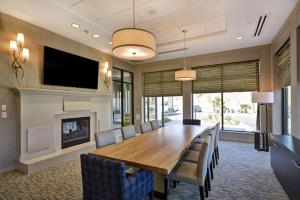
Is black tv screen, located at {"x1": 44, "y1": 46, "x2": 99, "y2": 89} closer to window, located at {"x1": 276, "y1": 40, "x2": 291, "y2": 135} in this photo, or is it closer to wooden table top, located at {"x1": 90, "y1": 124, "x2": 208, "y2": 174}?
wooden table top, located at {"x1": 90, "y1": 124, "x2": 208, "y2": 174}

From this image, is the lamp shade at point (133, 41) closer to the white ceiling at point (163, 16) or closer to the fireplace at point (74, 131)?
the white ceiling at point (163, 16)

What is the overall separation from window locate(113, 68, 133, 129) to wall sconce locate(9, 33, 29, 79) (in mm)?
3231

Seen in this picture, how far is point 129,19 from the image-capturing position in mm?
3596

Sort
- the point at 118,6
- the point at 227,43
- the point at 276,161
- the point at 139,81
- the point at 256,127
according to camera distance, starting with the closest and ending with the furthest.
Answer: the point at 276,161
the point at 118,6
the point at 227,43
the point at 256,127
the point at 139,81

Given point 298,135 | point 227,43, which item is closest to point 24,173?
point 298,135

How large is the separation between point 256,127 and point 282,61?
2178 mm

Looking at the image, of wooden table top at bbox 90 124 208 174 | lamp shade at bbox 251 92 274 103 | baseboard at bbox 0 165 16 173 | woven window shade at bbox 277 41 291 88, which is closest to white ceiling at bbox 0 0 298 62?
woven window shade at bbox 277 41 291 88

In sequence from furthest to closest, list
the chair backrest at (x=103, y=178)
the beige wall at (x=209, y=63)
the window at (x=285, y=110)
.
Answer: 1. the beige wall at (x=209, y=63)
2. the window at (x=285, y=110)
3. the chair backrest at (x=103, y=178)

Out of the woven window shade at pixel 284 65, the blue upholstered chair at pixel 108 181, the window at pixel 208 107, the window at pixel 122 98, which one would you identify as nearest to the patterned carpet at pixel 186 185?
the blue upholstered chair at pixel 108 181

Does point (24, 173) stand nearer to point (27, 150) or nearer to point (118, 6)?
point (27, 150)

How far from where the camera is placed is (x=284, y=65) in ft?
13.6

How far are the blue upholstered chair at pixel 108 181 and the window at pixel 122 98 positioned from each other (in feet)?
15.6

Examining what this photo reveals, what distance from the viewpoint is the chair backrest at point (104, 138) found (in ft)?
8.54

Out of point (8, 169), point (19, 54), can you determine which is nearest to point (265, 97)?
point (19, 54)
